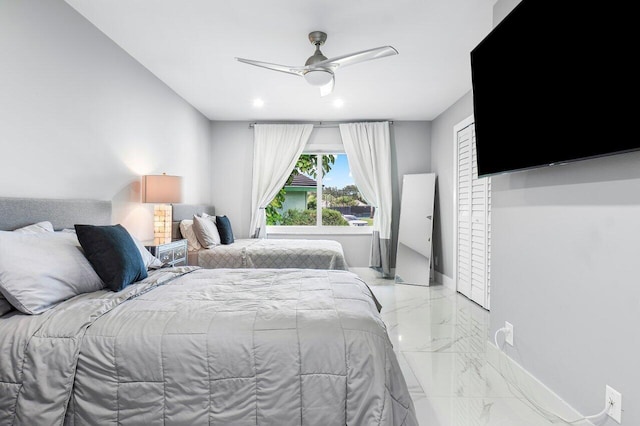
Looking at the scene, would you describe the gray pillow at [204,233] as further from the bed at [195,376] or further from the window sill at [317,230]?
the bed at [195,376]

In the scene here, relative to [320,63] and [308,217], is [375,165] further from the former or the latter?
[320,63]

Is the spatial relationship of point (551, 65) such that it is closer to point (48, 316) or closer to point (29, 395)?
point (48, 316)

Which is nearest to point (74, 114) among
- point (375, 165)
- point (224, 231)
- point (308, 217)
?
point (224, 231)

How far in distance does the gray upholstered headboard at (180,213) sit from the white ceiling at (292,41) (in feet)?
4.79

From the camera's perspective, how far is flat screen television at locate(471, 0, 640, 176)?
1.38 metres

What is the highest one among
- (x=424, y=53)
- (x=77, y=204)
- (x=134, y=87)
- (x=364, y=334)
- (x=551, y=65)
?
(x=424, y=53)

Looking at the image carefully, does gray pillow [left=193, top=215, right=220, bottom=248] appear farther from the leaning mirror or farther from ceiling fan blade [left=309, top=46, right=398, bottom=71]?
the leaning mirror

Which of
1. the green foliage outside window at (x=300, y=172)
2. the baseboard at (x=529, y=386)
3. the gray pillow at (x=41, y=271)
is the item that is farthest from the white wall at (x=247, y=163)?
the gray pillow at (x=41, y=271)

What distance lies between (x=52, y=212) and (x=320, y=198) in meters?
4.12

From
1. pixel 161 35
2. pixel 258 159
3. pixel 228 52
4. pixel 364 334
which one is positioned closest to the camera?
pixel 364 334

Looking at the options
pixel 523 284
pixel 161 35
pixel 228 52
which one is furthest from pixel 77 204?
pixel 523 284

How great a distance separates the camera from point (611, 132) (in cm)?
141

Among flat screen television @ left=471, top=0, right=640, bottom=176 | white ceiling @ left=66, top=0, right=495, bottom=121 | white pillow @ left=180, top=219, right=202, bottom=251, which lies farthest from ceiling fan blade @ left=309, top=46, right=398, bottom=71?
white pillow @ left=180, top=219, right=202, bottom=251

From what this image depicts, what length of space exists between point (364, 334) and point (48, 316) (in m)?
1.40
